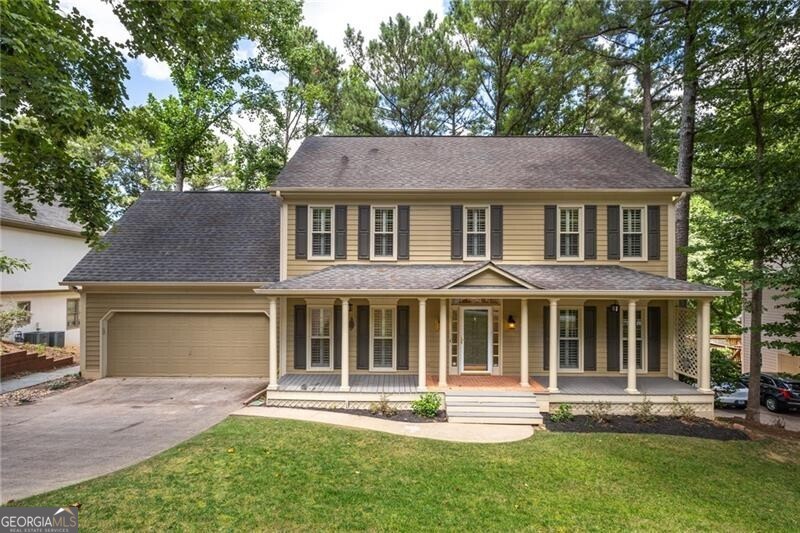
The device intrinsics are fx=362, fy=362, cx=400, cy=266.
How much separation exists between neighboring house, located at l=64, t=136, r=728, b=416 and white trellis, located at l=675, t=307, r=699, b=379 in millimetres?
47

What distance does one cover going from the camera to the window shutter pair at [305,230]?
10648 mm

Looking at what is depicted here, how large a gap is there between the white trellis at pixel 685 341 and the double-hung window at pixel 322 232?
10.0 meters

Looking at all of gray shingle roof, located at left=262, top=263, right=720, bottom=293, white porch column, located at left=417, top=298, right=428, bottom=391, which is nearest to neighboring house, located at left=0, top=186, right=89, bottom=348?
gray shingle roof, located at left=262, top=263, right=720, bottom=293

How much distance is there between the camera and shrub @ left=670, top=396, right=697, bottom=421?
844cm

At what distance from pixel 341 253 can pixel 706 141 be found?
1081cm

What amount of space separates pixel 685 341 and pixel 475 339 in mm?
5617

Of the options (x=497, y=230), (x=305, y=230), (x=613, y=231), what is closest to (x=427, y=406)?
(x=497, y=230)

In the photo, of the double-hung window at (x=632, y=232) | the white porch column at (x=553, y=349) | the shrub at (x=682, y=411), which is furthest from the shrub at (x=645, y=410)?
the double-hung window at (x=632, y=232)

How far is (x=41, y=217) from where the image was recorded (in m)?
16.8

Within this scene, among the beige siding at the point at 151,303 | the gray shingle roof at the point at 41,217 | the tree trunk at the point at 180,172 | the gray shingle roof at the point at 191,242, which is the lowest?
the beige siding at the point at 151,303

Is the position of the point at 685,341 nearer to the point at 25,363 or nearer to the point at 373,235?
the point at 373,235

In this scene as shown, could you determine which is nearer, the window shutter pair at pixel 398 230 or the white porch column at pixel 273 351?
the white porch column at pixel 273 351

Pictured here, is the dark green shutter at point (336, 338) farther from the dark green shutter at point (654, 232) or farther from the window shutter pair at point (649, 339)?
the dark green shutter at point (654, 232)

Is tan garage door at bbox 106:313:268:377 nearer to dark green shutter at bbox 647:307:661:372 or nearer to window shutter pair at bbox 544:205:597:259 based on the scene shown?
window shutter pair at bbox 544:205:597:259
